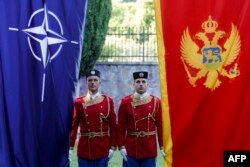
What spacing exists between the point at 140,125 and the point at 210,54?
1215 mm

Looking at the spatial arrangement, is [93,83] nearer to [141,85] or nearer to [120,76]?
[141,85]

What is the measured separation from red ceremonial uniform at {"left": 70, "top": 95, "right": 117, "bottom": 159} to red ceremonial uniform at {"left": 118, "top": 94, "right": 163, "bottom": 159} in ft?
0.43

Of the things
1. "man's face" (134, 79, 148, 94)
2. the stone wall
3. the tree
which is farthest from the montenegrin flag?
the stone wall

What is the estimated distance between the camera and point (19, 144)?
4934 millimetres

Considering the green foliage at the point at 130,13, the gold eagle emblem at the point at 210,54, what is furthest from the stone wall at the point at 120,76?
the green foliage at the point at 130,13

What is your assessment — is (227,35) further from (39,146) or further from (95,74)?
(39,146)

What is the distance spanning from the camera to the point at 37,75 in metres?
5.01

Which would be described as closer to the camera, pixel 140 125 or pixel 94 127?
pixel 94 127

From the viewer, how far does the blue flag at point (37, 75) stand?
16.2ft

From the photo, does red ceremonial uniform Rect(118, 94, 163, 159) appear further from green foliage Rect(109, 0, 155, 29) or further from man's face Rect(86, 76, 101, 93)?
green foliage Rect(109, 0, 155, 29)

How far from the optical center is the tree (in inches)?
434

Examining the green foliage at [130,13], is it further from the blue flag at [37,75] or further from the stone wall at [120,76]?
the blue flag at [37,75]

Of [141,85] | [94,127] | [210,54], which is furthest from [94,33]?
[210,54]

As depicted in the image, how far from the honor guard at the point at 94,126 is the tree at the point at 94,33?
5131 millimetres
